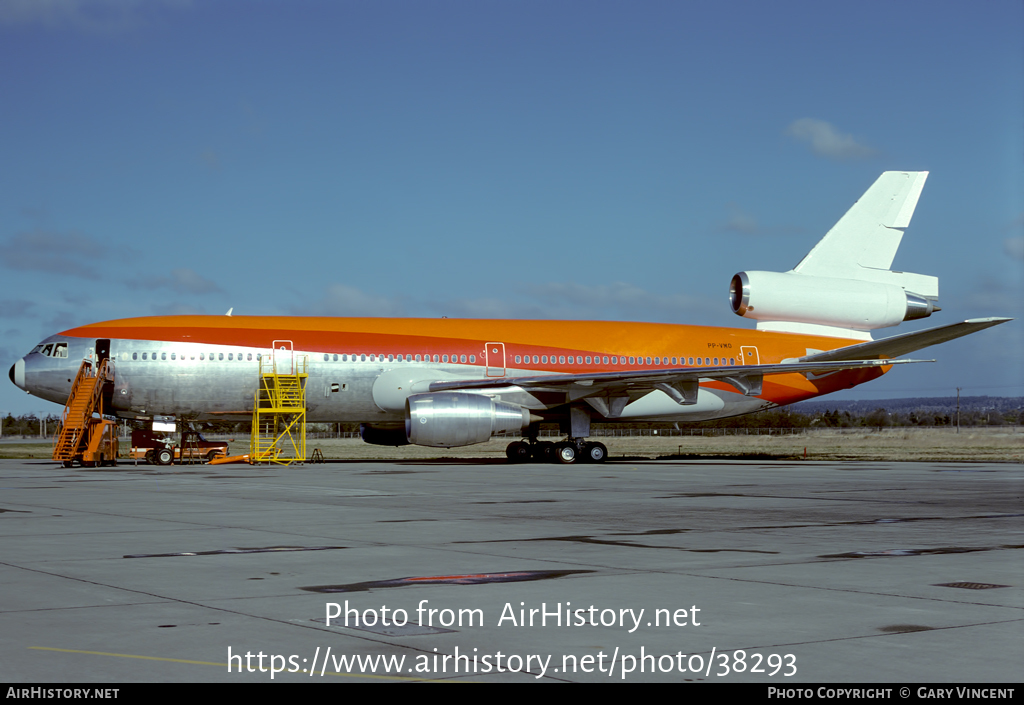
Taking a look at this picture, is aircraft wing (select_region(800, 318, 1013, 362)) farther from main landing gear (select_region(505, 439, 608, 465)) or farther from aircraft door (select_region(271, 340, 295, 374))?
aircraft door (select_region(271, 340, 295, 374))

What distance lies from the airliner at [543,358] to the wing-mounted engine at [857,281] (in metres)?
0.05

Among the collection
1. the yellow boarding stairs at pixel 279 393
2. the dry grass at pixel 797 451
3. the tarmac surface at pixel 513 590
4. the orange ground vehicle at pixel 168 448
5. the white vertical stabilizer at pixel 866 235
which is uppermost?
the white vertical stabilizer at pixel 866 235

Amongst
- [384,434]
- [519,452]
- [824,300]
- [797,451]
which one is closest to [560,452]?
[519,452]

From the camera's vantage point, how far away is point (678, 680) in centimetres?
488

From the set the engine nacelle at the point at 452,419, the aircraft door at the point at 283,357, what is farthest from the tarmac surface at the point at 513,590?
the aircraft door at the point at 283,357

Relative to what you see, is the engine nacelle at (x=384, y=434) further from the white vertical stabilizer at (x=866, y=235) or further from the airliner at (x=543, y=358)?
the white vertical stabilizer at (x=866, y=235)

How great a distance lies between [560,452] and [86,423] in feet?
43.4

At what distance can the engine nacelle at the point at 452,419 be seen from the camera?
2723 centimetres

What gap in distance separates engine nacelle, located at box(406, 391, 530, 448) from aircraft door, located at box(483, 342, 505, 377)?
261 centimetres

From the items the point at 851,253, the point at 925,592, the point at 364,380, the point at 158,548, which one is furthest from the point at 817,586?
the point at 851,253

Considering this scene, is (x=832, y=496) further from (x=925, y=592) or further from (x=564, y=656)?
(x=564, y=656)

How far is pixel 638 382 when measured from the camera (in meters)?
29.4

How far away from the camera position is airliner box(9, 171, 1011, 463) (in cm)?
2883

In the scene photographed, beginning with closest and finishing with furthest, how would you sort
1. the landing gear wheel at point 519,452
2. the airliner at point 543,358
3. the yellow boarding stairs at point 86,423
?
1. the yellow boarding stairs at point 86,423
2. the airliner at point 543,358
3. the landing gear wheel at point 519,452
